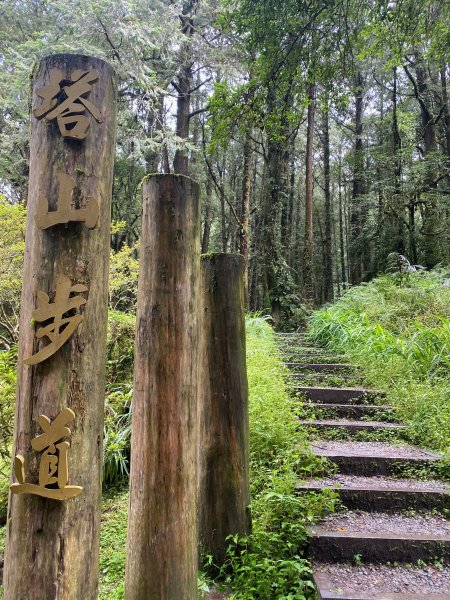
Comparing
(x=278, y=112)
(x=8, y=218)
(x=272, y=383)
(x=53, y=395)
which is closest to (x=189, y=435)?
(x=53, y=395)

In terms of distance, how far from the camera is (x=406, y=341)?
5.88 m

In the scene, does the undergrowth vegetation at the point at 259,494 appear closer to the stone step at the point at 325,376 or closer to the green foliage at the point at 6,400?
the green foliage at the point at 6,400

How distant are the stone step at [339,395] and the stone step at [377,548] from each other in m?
2.25

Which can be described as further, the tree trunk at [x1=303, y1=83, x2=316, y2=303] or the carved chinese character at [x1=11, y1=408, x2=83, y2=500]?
the tree trunk at [x1=303, y1=83, x2=316, y2=303]

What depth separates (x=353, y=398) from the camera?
4.84m

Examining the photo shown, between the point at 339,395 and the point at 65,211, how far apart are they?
4023mm

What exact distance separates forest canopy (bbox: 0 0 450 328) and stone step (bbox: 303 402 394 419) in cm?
297

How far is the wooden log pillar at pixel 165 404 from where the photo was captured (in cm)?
196

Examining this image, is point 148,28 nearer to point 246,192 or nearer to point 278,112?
point 246,192

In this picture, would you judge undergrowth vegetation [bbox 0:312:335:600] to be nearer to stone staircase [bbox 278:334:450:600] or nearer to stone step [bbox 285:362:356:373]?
stone staircase [bbox 278:334:450:600]

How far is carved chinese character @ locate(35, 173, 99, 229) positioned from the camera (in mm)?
1798

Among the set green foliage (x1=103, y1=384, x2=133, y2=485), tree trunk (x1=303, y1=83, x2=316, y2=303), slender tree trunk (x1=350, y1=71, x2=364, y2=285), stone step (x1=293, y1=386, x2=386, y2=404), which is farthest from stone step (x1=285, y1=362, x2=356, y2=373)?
slender tree trunk (x1=350, y1=71, x2=364, y2=285)

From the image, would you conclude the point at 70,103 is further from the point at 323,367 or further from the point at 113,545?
the point at 323,367

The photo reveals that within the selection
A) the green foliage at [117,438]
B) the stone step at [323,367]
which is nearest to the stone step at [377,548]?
the green foliage at [117,438]
